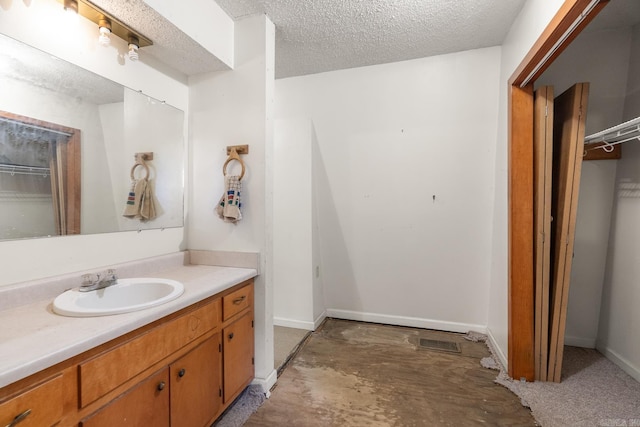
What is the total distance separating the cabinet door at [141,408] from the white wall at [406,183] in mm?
1901

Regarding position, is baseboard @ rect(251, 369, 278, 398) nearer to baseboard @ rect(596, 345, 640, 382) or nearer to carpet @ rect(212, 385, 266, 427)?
carpet @ rect(212, 385, 266, 427)

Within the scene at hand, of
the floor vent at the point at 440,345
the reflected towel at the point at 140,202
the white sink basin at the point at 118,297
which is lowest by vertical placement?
the floor vent at the point at 440,345

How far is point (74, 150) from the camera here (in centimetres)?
136

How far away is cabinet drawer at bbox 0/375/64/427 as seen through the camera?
721 millimetres

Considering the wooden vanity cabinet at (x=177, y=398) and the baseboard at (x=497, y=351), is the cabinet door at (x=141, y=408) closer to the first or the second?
the wooden vanity cabinet at (x=177, y=398)

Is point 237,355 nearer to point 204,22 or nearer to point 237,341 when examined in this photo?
point 237,341

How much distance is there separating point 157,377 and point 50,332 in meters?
0.42

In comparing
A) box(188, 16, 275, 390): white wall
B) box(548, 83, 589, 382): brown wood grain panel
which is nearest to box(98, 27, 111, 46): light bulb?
box(188, 16, 275, 390): white wall

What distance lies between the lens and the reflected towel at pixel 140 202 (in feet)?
5.37

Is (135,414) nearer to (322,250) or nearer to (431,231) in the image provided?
(322,250)

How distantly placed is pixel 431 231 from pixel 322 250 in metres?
1.07

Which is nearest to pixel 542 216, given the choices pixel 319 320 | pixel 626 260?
pixel 626 260

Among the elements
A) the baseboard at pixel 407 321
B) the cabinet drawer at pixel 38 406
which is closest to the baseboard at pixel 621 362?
the baseboard at pixel 407 321

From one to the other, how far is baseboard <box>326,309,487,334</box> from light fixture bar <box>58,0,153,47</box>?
8.65 feet
